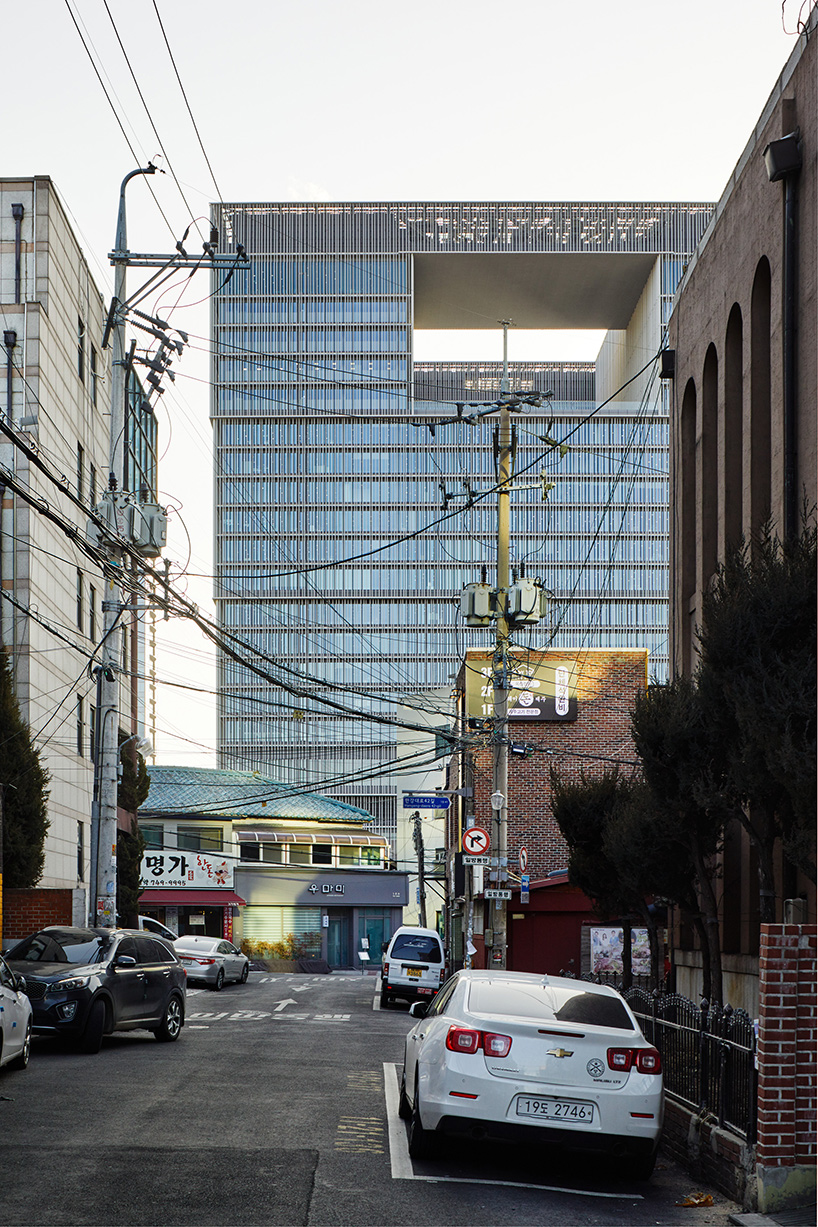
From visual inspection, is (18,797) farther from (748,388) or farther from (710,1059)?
(710,1059)

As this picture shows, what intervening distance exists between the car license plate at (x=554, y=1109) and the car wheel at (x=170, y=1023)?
11.4 metres

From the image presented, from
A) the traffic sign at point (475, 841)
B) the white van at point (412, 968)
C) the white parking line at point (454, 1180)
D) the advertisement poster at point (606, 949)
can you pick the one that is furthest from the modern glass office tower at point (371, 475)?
the white parking line at point (454, 1180)

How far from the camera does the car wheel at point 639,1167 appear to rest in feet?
31.8

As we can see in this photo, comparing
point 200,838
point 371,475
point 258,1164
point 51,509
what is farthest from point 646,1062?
point 371,475

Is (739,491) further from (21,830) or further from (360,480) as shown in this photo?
(360,480)

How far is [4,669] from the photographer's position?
26.4 metres

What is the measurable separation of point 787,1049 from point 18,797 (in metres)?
20.3

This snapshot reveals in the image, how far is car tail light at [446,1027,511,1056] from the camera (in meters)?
9.38

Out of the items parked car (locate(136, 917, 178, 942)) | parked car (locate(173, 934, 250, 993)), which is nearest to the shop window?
parked car (locate(136, 917, 178, 942))

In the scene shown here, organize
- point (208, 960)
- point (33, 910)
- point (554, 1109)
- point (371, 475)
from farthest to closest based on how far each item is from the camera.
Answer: point (371, 475) < point (208, 960) < point (33, 910) < point (554, 1109)

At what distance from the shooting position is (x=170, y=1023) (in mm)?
19859

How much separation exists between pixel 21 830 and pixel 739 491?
15109 mm

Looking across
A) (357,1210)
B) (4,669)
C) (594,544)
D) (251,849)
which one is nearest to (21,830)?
(4,669)

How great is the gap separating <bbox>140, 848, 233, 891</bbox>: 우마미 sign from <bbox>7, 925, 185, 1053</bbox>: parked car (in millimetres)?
46338
